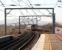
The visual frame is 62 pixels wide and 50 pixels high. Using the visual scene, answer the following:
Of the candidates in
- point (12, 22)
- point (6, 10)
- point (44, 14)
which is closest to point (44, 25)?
point (12, 22)

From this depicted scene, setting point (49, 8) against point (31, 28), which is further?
point (31, 28)

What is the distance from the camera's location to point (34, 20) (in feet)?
242

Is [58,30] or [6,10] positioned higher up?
[6,10]

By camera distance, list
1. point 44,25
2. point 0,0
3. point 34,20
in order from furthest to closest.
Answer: point 44,25 < point 34,20 < point 0,0

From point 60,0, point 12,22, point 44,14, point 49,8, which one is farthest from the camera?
point 12,22

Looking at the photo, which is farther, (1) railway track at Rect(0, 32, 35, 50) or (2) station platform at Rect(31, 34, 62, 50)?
(1) railway track at Rect(0, 32, 35, 50)

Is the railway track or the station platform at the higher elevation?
the station platform

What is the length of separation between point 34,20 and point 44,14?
16.4 m

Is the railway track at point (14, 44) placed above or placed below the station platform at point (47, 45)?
below

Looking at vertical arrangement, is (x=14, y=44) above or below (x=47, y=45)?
below

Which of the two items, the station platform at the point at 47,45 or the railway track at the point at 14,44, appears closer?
the station platform at the point at 47,45

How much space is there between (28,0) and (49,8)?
13290 millimetres

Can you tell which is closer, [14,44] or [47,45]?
[47,45]

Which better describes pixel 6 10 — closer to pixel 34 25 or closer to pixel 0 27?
pixel 0 27
